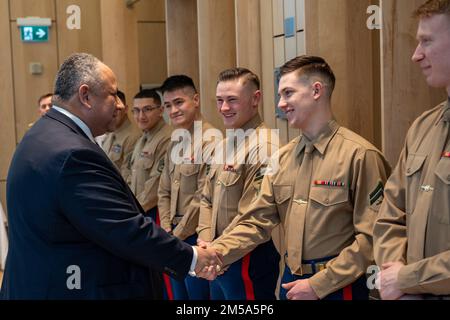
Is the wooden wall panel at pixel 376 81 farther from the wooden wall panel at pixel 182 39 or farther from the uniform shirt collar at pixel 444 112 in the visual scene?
the wooden wall panel at pixel 182 39

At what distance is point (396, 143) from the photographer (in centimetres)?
323

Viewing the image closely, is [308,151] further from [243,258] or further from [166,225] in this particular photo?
[166,225]

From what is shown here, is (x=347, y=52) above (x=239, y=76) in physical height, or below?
above

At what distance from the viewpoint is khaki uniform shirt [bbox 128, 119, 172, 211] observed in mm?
5473

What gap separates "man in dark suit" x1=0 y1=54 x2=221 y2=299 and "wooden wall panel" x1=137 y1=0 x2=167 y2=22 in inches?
274

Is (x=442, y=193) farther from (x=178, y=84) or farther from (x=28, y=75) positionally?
(x=28, y=75)

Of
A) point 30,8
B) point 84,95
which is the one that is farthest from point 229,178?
point 30,8

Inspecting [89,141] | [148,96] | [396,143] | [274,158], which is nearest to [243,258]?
[274,158]

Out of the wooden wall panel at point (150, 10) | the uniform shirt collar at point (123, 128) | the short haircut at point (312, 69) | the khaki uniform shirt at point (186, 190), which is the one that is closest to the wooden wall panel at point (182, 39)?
the uniform shirt collar at point (123, 128)

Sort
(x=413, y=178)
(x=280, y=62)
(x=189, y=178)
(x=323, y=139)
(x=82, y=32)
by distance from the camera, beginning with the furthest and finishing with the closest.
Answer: (x=82, y=32) < (x=189, y=178) < (x=280, y=62) < (x=323, y=139) < (x=413, y=178)

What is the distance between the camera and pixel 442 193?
2.26 m

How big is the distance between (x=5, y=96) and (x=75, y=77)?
6471mm

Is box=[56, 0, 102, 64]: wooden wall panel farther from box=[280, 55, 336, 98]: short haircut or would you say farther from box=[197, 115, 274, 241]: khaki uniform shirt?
box=[280, 55, 336, 98]: short haircut
